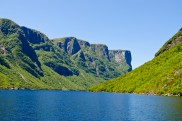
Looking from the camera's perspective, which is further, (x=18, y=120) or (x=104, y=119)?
(x=104, y=119)

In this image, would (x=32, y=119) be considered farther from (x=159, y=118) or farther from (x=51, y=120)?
(x=159, y=118)

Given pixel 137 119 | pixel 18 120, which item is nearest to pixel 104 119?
pixel 137 119

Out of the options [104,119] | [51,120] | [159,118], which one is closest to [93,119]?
[104,119]

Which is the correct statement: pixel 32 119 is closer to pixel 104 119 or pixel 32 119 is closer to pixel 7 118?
pixel 7 118

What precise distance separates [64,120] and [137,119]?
27.6 m

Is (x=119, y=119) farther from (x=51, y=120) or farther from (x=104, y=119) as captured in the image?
(x=51, y=120)

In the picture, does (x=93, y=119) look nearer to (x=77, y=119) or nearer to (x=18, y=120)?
(x=77, y=119)

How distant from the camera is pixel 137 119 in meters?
114

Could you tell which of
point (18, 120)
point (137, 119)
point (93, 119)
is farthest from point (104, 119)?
point (18, 120)

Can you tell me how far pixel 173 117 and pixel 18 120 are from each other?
57047 millimetres

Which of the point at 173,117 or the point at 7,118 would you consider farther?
→ the point at 173,117

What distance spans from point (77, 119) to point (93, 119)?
230 inches

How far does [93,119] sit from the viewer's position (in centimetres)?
11138

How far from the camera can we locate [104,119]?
4444 inches
